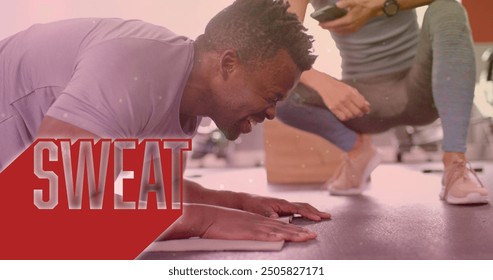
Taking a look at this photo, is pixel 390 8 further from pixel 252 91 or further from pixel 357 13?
pixel 252 91

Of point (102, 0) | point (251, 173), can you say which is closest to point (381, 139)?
point (251, 173)

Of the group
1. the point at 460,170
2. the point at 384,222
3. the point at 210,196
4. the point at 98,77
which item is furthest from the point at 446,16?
the point at 98,77

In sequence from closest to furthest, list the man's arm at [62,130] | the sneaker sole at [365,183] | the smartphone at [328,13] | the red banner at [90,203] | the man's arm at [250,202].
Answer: the man's arm at [62,130] → the red banner at [90,203] → the man's arm at [250,202] → the smartphone at [328,13] → the sneaker sole at [365,183]

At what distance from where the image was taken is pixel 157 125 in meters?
0.74

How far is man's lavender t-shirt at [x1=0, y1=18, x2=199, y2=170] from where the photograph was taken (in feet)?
2.02

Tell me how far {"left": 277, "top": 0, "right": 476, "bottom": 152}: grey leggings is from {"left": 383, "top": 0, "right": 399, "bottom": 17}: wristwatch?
64 millimetres

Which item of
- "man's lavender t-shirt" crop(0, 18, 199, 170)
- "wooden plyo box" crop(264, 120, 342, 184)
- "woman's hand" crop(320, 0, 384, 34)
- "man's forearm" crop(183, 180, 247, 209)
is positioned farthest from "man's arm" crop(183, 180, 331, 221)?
"woman's hand" crop(320, 0, 384, 34)

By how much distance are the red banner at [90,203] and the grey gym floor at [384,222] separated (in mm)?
53

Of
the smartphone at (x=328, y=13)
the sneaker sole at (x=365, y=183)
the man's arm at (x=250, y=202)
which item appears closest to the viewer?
the man's arm at (x=250, y=202)

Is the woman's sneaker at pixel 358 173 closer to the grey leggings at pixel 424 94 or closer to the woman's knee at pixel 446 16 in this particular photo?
the grey leggings at pixel 424 94

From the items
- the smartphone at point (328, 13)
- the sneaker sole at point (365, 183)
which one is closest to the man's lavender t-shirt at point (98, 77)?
the smartphone at point (328, 13)

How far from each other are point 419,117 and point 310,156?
0.77 feet

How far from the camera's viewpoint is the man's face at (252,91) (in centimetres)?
73

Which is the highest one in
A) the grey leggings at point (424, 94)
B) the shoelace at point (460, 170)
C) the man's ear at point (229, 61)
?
the man's ear at point (229, 61)
